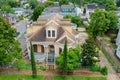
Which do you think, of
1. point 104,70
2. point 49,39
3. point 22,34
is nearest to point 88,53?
point 104,70

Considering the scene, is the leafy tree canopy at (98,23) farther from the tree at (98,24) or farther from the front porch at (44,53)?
the front porch at (44,53)

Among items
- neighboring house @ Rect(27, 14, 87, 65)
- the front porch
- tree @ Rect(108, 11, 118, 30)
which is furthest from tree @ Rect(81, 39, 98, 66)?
tree @ Rect(108, 11, 118, 30)

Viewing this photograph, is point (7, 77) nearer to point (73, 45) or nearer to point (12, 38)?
point (12, 38)

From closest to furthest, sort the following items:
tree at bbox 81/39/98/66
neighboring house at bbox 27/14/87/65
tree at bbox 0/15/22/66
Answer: tree at bbox 0/15/22/66 → tree at bbox 81/39/98/66 → neighboring house at bbox 27/14/87/65

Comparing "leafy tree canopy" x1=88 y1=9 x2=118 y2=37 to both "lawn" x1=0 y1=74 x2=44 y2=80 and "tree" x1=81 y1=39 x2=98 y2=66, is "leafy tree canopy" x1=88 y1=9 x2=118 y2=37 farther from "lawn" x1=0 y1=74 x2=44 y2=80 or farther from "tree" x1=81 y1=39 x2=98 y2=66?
"lawn" x1=0 y1=74 x2=44 y2=80

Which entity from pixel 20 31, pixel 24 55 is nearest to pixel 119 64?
pixel 24 55

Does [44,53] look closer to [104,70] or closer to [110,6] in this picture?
[104,70]

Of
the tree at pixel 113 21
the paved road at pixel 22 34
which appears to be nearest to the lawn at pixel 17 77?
the paved road at pixel 22 34

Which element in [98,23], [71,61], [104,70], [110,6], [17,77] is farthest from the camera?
[110,6]
